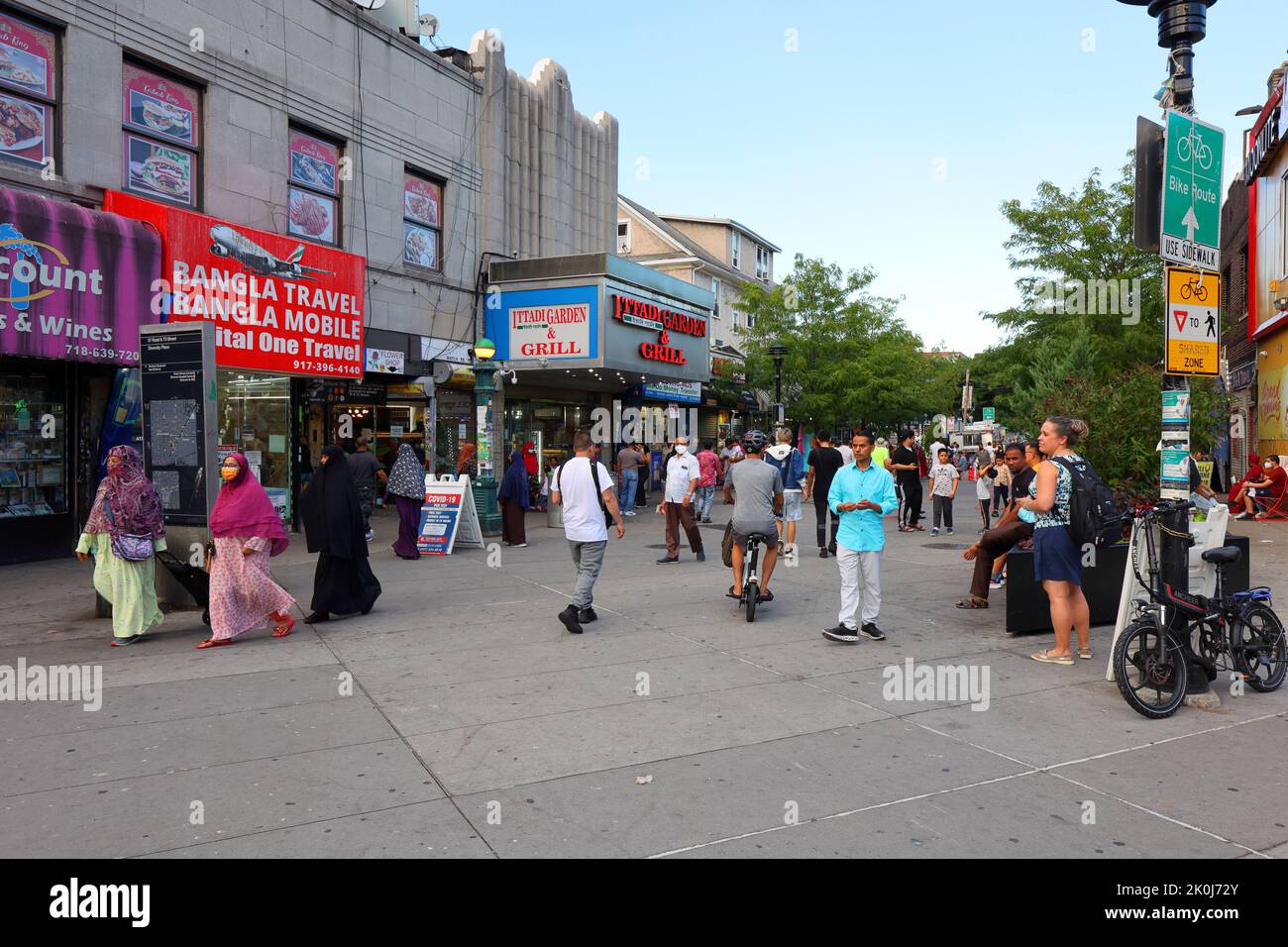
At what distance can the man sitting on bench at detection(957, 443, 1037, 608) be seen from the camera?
8773 millimetres

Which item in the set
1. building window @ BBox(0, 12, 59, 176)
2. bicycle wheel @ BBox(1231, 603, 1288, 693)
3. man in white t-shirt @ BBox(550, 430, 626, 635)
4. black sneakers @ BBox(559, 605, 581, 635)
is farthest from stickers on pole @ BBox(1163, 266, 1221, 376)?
building window @ BBox(0, 12, 59, 176)

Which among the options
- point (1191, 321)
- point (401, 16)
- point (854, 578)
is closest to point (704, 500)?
point (854, 578)

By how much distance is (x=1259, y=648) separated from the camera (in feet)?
20.6

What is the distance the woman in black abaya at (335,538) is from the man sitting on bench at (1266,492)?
18888 mm

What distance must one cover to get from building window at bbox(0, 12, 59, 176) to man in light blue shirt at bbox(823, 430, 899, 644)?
1058cm

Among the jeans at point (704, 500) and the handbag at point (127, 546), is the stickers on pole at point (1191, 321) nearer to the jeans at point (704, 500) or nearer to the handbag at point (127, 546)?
the handbag at point (127, 546)

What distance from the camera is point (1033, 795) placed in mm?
4406

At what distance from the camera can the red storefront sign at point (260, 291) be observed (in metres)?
12.3

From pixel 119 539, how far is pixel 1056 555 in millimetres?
7441

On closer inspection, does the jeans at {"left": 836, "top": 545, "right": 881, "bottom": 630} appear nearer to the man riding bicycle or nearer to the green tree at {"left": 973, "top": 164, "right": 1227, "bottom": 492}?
the man riding bicycle

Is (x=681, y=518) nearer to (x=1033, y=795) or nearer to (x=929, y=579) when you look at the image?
(x=929, y=579)
